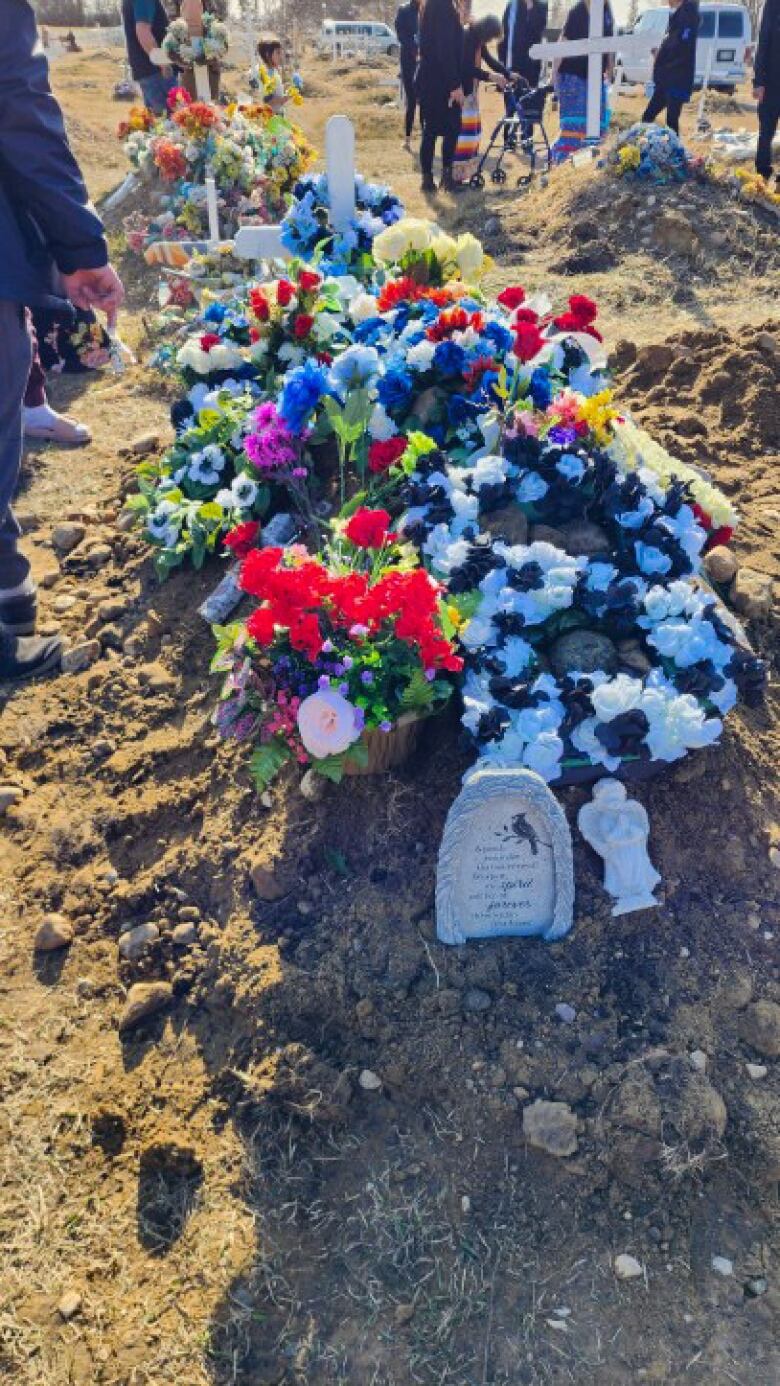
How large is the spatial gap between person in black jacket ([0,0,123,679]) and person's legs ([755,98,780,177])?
8.51 meters

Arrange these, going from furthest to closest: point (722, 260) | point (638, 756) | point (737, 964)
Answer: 1. point (722, 260)
2. point (638, 756)
3. point (737, 964)

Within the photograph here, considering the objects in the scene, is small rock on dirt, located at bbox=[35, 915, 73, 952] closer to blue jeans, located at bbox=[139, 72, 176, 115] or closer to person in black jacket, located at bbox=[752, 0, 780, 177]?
person in black jacket, located at bbox=[752, 0, 780, 177]

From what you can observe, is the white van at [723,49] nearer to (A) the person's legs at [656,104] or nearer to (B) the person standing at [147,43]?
(A) the person's legs at [656,104]

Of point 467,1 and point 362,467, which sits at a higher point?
point 467,1

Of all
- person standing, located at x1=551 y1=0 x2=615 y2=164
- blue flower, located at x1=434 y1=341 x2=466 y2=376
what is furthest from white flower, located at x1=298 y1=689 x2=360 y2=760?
person standing, located at x1=551 y1=0 x2=615 y2=164

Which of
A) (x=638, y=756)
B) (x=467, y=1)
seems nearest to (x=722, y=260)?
(x=467, y=1)

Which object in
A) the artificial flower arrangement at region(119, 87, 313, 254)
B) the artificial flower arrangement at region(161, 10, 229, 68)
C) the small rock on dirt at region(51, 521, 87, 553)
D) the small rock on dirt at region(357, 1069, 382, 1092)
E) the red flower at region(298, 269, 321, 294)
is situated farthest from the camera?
the artificial flower arrangement at region(161, 10, 229, 68)

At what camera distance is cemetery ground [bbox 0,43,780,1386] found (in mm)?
2086

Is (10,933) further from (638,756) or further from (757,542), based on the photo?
(757,542)

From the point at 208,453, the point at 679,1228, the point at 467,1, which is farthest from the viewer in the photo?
the point at 467,1

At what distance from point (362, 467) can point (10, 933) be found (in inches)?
75.4

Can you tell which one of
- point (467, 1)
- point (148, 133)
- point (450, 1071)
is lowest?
Answer: point (450, 1071)

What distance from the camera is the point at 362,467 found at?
370 centimetres

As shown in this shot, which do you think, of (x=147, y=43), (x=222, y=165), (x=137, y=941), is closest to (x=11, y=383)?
(x=137, y=941)
